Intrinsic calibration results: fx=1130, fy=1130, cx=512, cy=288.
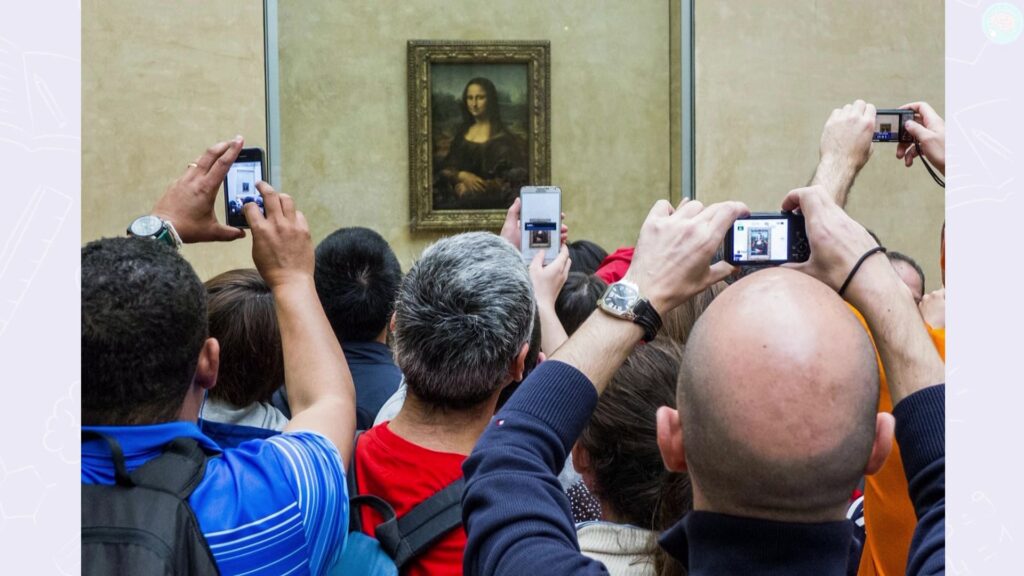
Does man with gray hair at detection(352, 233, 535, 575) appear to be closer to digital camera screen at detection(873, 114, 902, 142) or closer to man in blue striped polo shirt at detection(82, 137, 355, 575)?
man in blue striped polo shirt at detection(82, 137, 355, 575)

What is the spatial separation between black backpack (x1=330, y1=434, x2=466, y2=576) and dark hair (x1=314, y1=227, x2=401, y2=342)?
5.79ft

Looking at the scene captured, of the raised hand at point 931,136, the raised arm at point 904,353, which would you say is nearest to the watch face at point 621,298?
the raised arm at point 904,353

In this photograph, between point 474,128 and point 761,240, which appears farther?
point 474,128

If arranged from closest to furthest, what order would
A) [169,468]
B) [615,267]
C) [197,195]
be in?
[169,468] < [197,195] < [615,267]

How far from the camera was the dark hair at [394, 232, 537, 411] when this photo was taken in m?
2.45

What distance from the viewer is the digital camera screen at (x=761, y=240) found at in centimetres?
224

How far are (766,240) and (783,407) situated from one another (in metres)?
0.83

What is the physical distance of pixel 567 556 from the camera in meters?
1.57

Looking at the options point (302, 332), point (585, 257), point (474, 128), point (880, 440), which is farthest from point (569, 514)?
point (474, 128)

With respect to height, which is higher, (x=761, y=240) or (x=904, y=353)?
(x=761, y=240)

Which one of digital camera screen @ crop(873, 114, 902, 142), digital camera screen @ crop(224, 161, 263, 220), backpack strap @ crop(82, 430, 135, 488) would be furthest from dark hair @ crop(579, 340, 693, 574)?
digital camera screen @ crop(224, 161, 263, 220)

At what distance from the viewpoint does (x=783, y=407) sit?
1466 millimetres

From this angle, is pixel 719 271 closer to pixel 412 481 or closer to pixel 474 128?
pixel 412 481

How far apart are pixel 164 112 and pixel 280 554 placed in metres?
8.86
